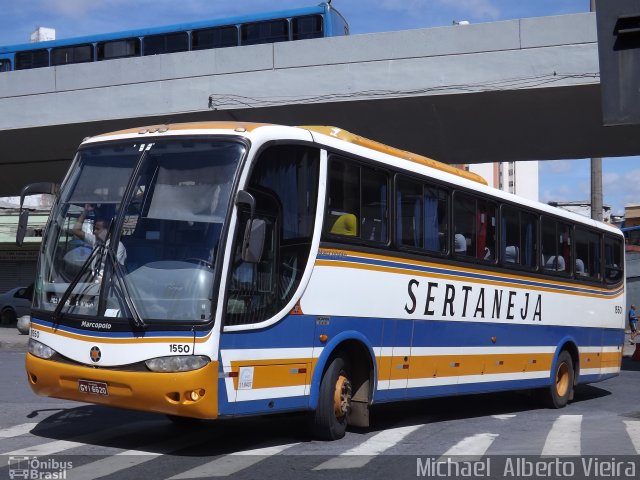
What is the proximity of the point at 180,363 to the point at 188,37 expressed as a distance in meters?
23.8

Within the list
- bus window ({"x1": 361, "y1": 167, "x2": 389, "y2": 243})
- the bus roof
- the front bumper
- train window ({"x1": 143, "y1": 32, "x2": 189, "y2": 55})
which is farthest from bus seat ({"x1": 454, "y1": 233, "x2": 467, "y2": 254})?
train window ({"x1": 143, "y1": 32, "x2": 189, "y2": 55})

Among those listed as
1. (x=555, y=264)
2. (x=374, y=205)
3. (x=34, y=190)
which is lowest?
(x=555, y=264)

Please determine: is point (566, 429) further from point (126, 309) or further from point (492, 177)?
point (492, 177)

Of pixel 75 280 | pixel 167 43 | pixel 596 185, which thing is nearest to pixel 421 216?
pixel 75 280

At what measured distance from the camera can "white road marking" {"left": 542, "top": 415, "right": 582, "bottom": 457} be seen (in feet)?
30.5

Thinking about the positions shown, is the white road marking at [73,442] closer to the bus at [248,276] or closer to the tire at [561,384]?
the bus at [248,276]

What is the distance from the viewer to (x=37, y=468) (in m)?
7.53

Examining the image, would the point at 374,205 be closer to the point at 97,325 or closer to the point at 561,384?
the point at 97,325

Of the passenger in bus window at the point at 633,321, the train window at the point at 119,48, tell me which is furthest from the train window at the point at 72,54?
the passenger in bus window at the point at 633,321

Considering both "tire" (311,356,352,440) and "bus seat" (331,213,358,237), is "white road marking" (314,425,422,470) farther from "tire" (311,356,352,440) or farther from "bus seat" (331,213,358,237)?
"bus seat" (331,213,358,237)

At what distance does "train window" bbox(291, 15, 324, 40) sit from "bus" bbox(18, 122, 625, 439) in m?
16.3

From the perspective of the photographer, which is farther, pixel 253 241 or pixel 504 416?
pixel 504 416

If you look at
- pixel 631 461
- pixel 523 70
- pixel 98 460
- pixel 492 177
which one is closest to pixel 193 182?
pixel 98 460

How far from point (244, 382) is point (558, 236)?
8.55 metres
